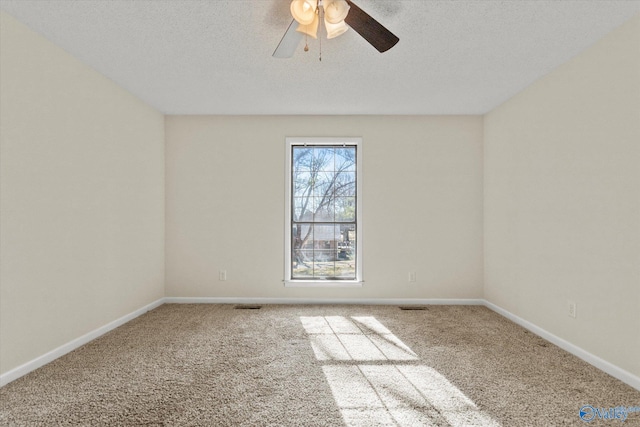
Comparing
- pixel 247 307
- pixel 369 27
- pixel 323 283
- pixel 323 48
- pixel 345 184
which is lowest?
pixel 247 307

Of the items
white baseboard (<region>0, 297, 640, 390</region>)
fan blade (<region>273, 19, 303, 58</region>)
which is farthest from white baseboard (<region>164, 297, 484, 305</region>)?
fan blade (<region>273, 19, 303, 58</region>)

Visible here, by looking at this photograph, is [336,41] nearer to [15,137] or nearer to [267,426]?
[15,137]

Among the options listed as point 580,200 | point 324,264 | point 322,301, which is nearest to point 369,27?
point 580,200

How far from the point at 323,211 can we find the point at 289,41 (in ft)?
8.43

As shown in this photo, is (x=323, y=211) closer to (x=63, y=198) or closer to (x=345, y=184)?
(x=345, y=184)

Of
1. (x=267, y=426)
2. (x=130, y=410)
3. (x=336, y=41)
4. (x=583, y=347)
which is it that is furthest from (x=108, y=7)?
(x=583, y=347)

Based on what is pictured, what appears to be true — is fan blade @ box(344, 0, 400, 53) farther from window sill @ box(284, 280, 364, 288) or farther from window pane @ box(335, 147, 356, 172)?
window sill @ box(284, 280, 364, 288)

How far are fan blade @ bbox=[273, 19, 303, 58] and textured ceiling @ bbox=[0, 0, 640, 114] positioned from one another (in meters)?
0.22

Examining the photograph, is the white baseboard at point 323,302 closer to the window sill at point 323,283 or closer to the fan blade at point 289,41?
the window sill at point 323,283

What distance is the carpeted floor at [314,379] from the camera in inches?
73.6

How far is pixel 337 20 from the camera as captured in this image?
6.08 ft

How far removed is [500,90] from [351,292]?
2873mm

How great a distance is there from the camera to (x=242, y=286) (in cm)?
430

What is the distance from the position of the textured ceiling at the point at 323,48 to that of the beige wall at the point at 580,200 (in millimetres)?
251
